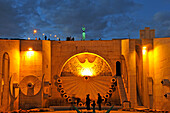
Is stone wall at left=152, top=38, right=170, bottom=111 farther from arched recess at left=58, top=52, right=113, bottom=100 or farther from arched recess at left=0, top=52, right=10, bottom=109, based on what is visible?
arched recess at left=0, top=52, right=10, bottom=109

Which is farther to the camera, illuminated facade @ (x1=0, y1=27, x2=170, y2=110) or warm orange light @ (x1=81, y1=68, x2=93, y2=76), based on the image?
warm orange light @ (x1=81, y1=68, x2=93, y2=76)

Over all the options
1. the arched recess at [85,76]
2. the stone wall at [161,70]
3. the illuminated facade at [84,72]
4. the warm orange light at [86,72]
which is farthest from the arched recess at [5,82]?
the stone wall at [161,70]

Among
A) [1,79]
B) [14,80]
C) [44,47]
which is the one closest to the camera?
[1,79]

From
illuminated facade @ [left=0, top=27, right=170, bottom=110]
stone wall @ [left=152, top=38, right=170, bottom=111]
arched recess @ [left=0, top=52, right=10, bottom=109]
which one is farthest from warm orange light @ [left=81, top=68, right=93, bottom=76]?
arched recess @ [left=0, top=52, right=10, bottom=109]

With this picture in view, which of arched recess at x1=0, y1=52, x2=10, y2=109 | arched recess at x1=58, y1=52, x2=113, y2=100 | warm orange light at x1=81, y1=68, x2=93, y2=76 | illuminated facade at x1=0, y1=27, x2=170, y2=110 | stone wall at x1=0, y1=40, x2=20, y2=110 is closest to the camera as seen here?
arched recess at x1=0, y1=52, x2=10, y2=109

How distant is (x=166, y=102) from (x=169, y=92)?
2.89ft

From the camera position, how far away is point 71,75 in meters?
20.6

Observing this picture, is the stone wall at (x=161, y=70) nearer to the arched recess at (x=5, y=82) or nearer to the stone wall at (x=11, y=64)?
the stone wall at (x=11, y=64)

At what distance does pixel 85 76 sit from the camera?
792 inches

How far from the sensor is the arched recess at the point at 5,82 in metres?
16.9

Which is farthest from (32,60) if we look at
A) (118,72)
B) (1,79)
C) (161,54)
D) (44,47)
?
(161,54)

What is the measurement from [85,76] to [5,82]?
5845 millimetres

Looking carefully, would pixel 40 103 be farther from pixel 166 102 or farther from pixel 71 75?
pixel 166 102

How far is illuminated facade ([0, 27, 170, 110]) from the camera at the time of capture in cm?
1794
